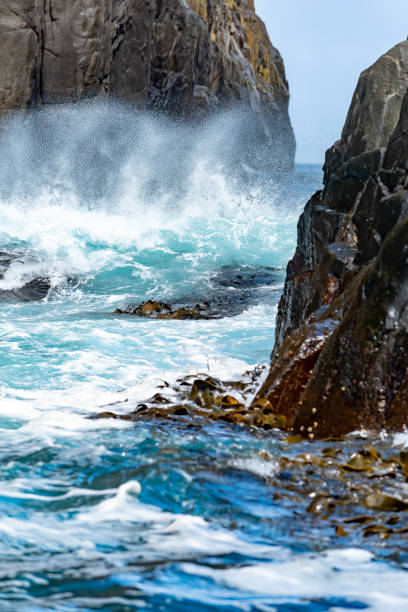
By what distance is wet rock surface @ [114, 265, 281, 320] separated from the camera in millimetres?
9852

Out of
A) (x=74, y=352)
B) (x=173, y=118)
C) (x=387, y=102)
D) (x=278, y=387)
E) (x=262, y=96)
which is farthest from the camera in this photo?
(x=262, y=96)

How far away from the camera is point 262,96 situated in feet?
163

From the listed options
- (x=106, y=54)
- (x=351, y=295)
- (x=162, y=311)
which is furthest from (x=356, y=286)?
(x=106, y=54)

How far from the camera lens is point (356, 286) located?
4.36 metres

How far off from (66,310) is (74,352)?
2952 mm

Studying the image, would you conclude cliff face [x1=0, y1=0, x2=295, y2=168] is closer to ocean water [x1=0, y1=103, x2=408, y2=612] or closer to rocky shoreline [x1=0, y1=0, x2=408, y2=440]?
ocean water [x1=0, y1=103, x2=408, y2=612]

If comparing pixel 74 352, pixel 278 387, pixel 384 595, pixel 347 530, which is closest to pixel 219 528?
pixel 347 530

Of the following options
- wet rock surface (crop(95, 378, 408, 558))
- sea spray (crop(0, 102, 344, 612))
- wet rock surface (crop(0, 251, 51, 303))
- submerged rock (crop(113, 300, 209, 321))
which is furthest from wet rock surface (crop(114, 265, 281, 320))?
wet rock surface (crop(95, 378, 408, 558))

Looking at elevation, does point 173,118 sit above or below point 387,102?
above

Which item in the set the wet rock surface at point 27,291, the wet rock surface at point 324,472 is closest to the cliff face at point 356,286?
the wet rock surface at point 324,472

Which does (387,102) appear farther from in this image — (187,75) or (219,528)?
(187,75)

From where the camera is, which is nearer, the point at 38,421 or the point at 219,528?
the point at 219,528

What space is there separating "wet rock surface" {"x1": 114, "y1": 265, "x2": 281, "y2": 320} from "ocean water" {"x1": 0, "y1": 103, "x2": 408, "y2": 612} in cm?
7

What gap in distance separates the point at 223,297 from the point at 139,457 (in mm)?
7568
